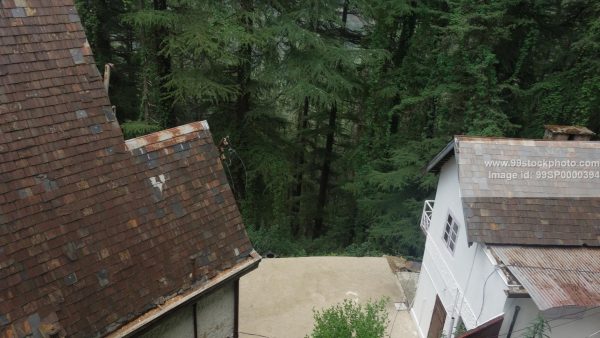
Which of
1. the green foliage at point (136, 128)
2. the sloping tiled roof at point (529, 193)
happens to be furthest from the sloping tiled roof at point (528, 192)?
the green foliage at point (136, 128)

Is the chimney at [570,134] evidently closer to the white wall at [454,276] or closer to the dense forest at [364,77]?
the white wall at [454,276]

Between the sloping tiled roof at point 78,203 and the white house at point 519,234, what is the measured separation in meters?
5.12

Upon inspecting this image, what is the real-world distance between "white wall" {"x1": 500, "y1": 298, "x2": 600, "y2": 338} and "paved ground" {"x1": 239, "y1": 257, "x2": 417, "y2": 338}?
194 inches

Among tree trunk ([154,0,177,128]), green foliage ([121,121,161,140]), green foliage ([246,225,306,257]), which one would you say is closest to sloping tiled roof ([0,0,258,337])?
green foliage ([121,121,161,140])

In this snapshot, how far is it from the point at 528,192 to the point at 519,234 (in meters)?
1.19

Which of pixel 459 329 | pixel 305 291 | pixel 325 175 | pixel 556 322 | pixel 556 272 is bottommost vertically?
pixel 325 175

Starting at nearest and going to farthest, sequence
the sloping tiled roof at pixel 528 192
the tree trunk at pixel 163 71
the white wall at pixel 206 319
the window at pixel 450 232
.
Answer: the white wall at pixel 206 319, the sloping tiled roof at pixel 528 192, the window at pixel 450 232, the tree trunk at pixel 163 71

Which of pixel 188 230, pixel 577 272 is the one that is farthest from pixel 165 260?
pixel 577 272

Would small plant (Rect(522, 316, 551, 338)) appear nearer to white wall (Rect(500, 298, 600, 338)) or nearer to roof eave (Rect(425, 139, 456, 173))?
white wall (Rect(500, 298, 600, 338))

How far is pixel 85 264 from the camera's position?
676 cm

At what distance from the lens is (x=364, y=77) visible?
21094 mm

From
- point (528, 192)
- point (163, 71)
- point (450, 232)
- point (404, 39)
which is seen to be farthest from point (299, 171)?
point (528, 192)

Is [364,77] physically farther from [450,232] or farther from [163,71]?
[450,232]

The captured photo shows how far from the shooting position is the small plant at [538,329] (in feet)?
26.6
